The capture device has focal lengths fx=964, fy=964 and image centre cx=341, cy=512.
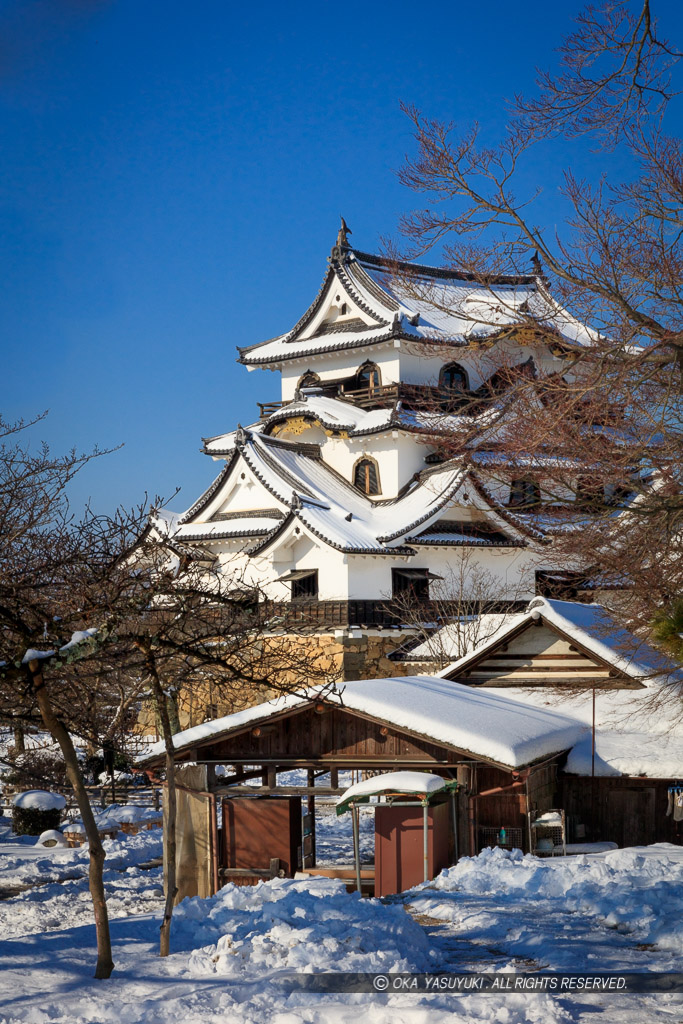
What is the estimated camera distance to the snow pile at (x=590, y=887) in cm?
952

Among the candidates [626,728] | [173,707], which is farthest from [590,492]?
[173,707]

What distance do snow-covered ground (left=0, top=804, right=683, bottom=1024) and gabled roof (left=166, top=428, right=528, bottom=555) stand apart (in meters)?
19.5

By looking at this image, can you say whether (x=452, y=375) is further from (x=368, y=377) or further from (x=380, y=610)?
(x=380, y=610)

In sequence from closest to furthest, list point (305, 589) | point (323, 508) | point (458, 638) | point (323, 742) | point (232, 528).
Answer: point (323, 742) → point (458, 638) → point (323, 508) → point (305, 589) → point (232, 528)

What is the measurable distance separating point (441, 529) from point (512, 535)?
244 cm

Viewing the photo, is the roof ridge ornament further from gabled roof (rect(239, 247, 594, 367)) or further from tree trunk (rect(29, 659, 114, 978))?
tree trunk (rect(29, 659, 114, 978))

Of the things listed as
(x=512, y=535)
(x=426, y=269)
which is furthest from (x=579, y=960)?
(x=426, y=269)

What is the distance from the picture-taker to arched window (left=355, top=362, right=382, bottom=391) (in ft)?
125

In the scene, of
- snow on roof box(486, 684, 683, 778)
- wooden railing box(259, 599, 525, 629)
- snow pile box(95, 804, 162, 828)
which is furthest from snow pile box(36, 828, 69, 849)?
snow on roof box(486, 684, 683, 778)

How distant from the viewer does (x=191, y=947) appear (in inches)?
336

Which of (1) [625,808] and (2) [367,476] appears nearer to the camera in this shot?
(1) [625,808]

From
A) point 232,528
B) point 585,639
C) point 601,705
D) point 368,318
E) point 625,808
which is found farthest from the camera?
point 368,318

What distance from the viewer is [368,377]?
126 ft

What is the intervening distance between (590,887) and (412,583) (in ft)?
73.7
